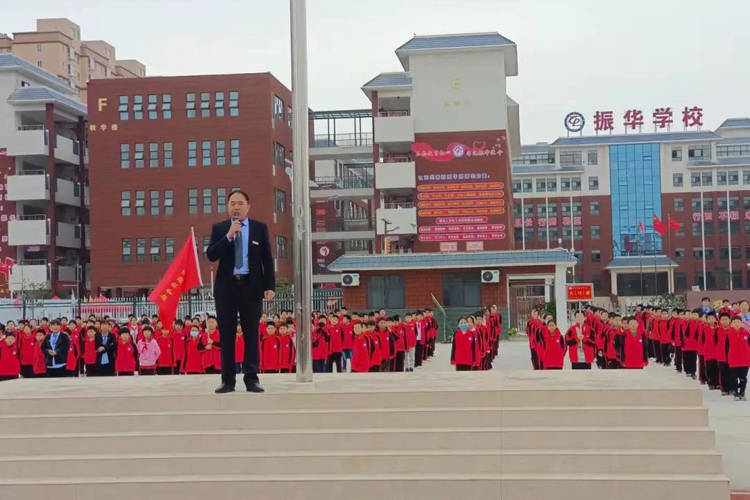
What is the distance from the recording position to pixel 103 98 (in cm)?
3966

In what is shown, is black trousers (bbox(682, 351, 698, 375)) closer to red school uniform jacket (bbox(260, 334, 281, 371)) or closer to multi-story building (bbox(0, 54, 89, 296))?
red school uniform jacket (bbox(260, 334, 281, 371))

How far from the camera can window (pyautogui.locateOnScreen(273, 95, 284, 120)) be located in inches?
1597

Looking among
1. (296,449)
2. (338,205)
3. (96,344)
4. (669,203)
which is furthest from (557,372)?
(669,203)

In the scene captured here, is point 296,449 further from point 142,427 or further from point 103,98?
point 103,98

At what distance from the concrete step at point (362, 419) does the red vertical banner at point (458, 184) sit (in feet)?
102

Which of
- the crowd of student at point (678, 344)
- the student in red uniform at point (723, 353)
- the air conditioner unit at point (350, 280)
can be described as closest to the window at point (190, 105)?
the air conditioner unit at point (350, 280)

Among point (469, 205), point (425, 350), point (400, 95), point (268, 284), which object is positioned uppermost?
point (400, 95)

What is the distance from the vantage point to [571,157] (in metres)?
63.7

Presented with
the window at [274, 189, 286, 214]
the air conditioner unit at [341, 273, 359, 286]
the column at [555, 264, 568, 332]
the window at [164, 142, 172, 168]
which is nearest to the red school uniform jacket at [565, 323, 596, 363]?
the column at [555, 264, 568, 332]

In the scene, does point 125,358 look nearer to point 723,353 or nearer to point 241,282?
Answer: point 241,282

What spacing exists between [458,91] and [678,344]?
23.4 meters

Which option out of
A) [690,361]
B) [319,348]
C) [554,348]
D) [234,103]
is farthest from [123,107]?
[554,348]

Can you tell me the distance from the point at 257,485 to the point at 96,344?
8.41 m

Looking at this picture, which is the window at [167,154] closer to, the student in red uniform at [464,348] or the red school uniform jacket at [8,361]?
the red school uniform jacket at [8,361]
